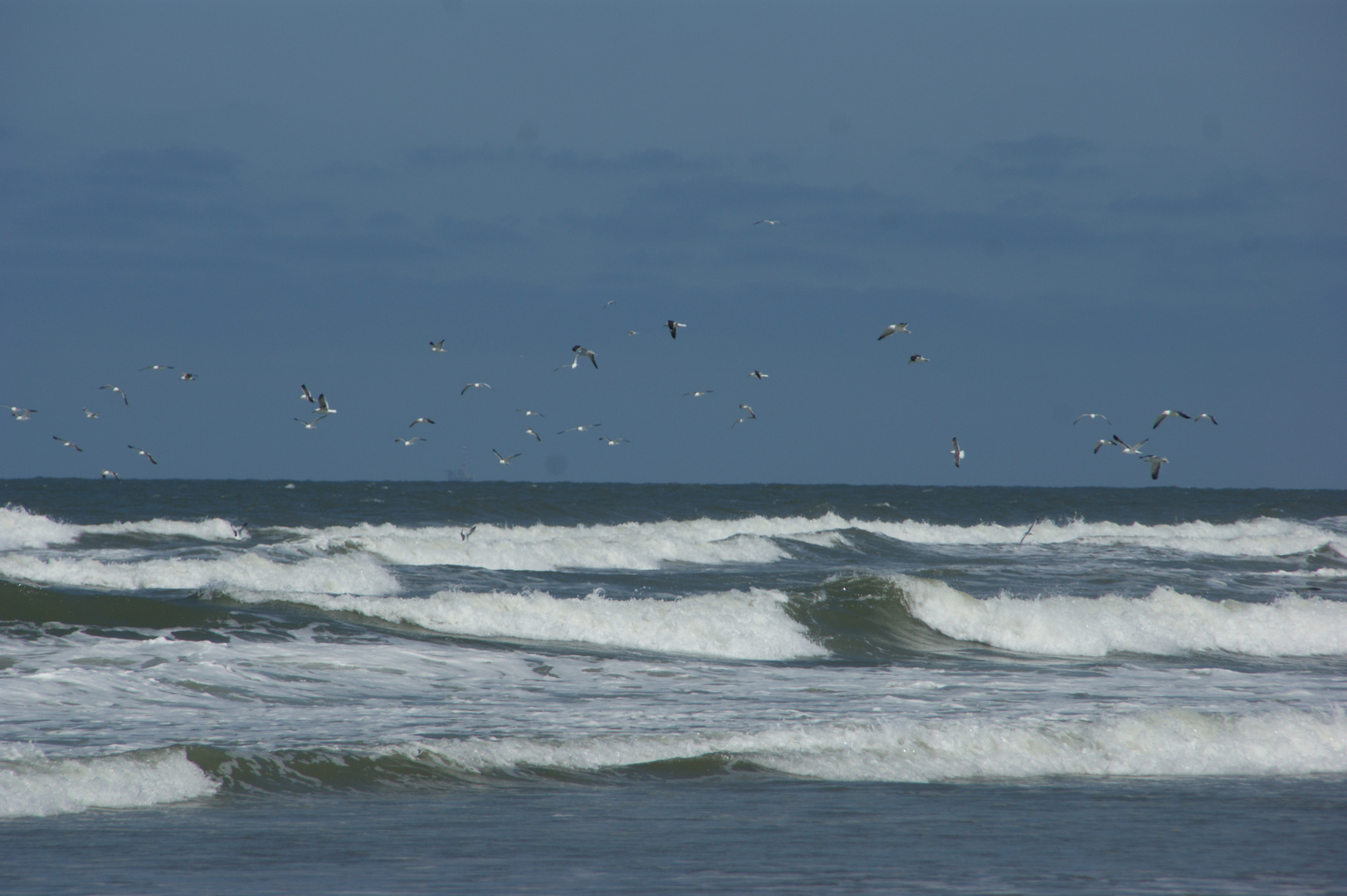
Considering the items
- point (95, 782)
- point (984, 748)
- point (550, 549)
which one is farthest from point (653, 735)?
point (550, 549)

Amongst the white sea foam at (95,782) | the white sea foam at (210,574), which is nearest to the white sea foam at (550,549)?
the white sea foam at (210,574)

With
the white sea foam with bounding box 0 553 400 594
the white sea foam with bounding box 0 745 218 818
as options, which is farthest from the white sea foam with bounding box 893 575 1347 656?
the white sea foam with bounding box 0 745 218 818

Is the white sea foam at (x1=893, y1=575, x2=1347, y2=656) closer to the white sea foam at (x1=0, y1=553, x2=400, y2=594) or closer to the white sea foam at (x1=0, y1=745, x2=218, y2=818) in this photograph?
the white sea foam at (x1=0, y1=553, x2=400, y2=594)

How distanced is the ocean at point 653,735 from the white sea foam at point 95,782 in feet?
0.09

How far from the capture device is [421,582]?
2458 centimetres

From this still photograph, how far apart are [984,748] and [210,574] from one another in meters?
16.8

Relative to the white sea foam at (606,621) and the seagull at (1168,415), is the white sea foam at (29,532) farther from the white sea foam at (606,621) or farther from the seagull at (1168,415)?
the seagull at (1168,415)

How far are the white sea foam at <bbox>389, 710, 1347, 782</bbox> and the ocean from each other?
33 millimetres

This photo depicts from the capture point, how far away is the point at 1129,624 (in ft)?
66.5

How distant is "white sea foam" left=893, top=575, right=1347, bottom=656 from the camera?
64.5 ft

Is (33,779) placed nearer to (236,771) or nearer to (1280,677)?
(236,771)

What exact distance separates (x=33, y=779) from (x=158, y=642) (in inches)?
253

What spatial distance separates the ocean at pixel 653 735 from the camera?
7.07 meters

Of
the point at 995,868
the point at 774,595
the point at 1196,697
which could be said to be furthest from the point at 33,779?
the point at 774,595
